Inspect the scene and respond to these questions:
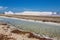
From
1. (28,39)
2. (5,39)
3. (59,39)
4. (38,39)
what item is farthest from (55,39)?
(5,39)

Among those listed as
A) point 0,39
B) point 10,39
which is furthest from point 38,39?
point 0,39

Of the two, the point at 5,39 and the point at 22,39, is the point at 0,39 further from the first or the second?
the point at 22,39

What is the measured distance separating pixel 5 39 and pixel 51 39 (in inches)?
225

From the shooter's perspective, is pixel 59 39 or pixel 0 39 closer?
pixel 0 39

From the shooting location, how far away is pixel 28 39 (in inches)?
722

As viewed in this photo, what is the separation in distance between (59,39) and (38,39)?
104 inches

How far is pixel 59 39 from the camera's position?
18719 mm

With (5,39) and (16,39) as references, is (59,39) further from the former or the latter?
(5,39)

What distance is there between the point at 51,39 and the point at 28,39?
9.62ft

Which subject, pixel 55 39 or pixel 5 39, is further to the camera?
pixel 55 39

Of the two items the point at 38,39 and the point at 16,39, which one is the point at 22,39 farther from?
the point at 38,39

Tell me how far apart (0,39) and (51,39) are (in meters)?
6.31

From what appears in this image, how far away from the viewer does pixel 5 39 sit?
1775cm

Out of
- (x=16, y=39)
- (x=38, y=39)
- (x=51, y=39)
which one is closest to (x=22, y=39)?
(x=16, y=39)
